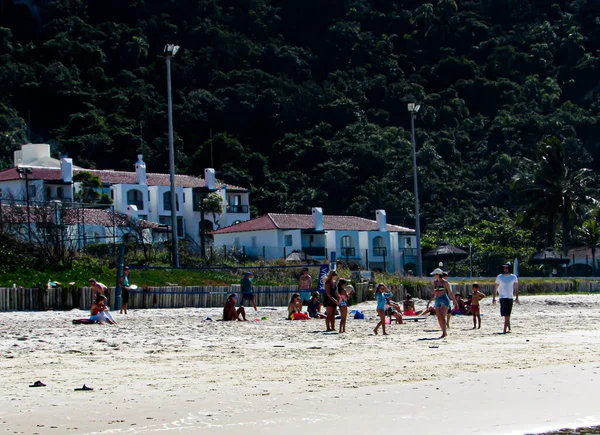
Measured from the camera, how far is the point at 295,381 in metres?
12.8

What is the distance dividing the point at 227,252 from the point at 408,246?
96.3 feet

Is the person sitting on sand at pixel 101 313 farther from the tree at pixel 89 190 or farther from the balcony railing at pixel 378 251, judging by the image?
the balcony railing at pixel 378 251

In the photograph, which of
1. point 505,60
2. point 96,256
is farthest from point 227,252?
point 505,60

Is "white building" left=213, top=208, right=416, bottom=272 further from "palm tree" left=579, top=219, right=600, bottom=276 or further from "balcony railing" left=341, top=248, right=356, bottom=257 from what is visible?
"palm tree" left=579, top=219, right=600, bottom=276

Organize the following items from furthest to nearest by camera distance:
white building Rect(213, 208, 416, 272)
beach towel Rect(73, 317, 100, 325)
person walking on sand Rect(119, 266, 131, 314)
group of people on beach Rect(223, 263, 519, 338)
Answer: white building Rect(213, 208, 416, 272) < person walking on sand Rect(119, 266, 131, 314) < beach towel Rect(73, 317, 100, 325) < group of people on beach Rect(223, 263, 519, 338)

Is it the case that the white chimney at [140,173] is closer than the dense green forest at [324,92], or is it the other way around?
the white chimney at [140,173]

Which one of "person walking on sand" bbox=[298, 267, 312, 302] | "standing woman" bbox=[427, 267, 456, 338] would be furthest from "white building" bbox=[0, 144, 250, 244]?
"standing woman" bbox=[427, 267, 456, 338]

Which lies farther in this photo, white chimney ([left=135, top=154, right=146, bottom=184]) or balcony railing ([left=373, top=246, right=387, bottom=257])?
white chimney ([left=135, top=154, right=146, bottom=184])

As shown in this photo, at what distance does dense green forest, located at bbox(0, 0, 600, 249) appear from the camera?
9850cm

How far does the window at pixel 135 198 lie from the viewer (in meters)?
80.6

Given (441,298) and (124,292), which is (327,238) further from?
(441,298)

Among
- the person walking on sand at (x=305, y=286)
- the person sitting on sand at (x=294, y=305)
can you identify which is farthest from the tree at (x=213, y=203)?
the person sitting on sand at (x=294, y=305)

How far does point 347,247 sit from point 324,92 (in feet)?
145

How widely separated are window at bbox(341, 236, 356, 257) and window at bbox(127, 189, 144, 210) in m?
16.2
